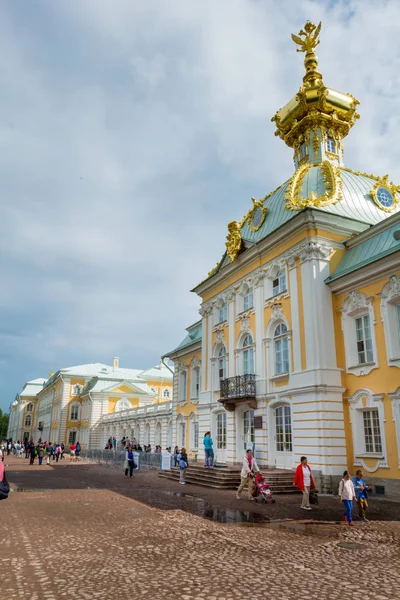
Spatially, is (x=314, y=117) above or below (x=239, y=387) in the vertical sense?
above

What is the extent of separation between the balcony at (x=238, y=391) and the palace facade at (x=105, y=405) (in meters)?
15.0

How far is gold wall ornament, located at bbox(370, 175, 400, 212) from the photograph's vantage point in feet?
72.8

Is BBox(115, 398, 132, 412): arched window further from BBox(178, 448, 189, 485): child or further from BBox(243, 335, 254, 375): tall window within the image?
BBox(178, 448, 189, 485): child

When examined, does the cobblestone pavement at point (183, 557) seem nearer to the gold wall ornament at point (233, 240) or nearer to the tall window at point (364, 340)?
the tall window at point (364, 340)

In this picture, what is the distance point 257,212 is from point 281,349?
8.14m

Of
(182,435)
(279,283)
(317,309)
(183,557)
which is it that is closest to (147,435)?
(182,435)

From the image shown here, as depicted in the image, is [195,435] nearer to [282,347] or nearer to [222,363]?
[222,363]

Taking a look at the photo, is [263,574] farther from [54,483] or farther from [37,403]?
[37,403]

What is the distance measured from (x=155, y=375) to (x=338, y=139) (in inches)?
1896

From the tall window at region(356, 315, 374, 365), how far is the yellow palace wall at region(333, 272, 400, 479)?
0.61 metres

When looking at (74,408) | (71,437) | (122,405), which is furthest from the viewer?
(74,408)

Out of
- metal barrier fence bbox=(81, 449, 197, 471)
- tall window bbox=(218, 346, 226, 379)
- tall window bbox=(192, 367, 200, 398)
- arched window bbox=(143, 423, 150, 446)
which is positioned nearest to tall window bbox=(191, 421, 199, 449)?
metal barrier fence bbox=(81, 449, 197, 471)

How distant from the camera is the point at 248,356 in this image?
75.4 feet

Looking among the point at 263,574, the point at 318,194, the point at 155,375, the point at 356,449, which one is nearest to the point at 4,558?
the point at 263,574
